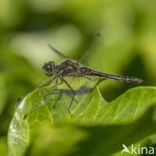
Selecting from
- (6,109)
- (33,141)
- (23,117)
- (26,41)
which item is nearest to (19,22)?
(26,41)

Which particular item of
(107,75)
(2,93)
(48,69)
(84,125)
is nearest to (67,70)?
(48,69)

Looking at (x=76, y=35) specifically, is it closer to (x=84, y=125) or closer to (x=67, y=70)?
(x=67, y=70)

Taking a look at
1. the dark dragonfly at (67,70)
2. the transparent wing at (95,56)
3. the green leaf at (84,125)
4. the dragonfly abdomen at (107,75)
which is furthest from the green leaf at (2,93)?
the transparent wing at (95,56)

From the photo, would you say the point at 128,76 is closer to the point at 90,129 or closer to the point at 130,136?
the point at 130,136

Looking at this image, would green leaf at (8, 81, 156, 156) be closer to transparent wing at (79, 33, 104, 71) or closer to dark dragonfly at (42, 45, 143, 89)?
dark dragonfly at (42, 45, 143, 89)

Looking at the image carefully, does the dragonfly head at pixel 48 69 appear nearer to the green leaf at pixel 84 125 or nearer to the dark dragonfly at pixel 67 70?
the dark dragonfly at pixel 67 70

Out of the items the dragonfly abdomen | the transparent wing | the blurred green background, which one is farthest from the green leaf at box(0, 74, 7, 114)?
the transparent wing
